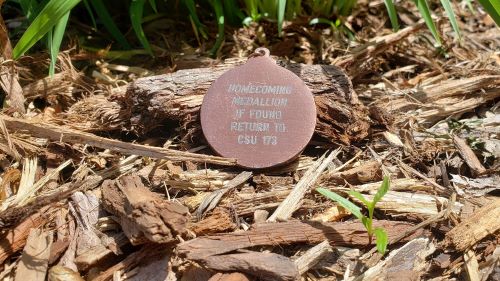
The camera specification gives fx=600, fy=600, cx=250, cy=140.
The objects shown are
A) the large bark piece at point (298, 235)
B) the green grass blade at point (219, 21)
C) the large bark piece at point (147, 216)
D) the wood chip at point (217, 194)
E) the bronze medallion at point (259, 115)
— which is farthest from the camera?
the green grass blade at point (219, 21)

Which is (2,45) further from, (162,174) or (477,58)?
(477,58)

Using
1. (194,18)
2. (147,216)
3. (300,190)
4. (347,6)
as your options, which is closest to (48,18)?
(194,18)

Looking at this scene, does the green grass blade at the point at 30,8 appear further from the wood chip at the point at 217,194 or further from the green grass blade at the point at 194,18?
the wood chip at the point at 217,194

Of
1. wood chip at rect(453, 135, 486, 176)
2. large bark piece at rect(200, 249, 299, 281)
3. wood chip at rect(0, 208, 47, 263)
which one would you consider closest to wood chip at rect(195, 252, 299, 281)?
large bark piece at rect(200, 249, 299, 281)

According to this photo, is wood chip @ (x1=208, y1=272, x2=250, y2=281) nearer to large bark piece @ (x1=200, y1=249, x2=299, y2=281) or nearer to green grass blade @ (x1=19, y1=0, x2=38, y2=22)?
large bark piece @ (x1=200, y1=249, x2=299, y2=281)

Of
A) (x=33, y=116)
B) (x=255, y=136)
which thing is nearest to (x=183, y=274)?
(x=255, y=136)

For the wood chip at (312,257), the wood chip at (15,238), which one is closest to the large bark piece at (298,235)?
the wood chip at (312,257)

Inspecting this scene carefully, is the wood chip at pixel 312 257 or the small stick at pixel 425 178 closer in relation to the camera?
the wood chip at pixel 312 257
